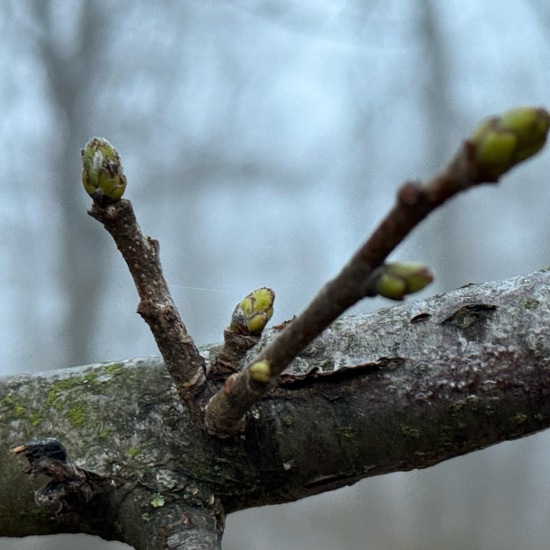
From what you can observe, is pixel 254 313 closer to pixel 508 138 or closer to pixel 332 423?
pixel 332 423

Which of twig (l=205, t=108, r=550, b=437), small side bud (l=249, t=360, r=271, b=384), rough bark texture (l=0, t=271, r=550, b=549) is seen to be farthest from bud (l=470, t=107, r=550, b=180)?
rough bark texture (l=0, t=271, r=550, b=549)

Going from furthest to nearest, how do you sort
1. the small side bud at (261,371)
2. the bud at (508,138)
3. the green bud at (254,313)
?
the green bud at (254,313), the small side bud at (261,371), the bud at (508,138)

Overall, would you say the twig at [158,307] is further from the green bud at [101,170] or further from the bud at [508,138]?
the bud at [508,138]

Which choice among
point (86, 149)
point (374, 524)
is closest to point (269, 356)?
point (86, 149)

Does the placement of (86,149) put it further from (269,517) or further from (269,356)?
(269,517)

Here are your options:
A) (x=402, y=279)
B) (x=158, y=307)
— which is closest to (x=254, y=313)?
(x=158, y=307)

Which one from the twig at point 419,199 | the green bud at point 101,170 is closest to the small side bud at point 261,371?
the twig at point 419,199

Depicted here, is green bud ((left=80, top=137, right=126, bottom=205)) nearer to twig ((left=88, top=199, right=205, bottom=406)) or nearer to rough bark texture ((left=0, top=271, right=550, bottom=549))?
twig ((left=88, top=199, right=205, bottom=406))

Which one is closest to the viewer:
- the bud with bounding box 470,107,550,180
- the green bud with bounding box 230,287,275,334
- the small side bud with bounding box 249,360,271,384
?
the bud with bounding box 470,107,550,180

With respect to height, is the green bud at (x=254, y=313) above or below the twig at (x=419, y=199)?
above

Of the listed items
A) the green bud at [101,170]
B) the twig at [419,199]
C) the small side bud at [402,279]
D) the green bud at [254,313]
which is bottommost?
the small side bud at [402,279]
